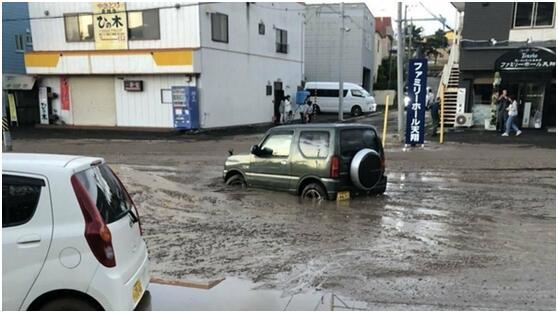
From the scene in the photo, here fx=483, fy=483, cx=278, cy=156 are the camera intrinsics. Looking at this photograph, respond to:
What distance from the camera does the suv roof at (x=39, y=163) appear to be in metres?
3.56

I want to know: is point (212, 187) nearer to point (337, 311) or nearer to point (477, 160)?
point (337, 311)

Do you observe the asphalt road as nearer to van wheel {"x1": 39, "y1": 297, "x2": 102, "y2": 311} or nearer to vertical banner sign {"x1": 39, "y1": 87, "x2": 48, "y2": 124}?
van wheel {"x1": 39, "y1": 297, "x2": 102, "y2": 311}

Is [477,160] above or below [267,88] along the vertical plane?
below

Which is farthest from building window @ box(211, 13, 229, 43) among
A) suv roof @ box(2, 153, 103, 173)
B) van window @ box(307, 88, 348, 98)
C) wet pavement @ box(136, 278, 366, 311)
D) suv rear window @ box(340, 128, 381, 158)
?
suv roof @ box(2, 153, 103, 173)

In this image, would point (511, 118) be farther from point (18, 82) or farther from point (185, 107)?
point (18, 82)

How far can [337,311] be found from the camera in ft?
14.6

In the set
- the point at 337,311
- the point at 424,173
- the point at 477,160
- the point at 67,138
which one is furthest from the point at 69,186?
the point at 67,138

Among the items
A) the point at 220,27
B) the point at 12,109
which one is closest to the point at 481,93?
the point at 220,27

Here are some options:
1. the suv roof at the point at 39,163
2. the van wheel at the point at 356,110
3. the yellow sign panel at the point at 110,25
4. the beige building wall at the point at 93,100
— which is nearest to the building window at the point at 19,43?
the beige building wall at the point at 93,100

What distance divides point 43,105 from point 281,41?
44.8ft

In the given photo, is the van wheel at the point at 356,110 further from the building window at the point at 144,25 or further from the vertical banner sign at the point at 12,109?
the vertical banner sign at the point at 12,109

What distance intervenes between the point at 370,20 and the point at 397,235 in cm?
4016

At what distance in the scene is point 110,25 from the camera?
2273 centimetres

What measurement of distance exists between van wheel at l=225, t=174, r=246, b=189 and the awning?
19226 millimetres
